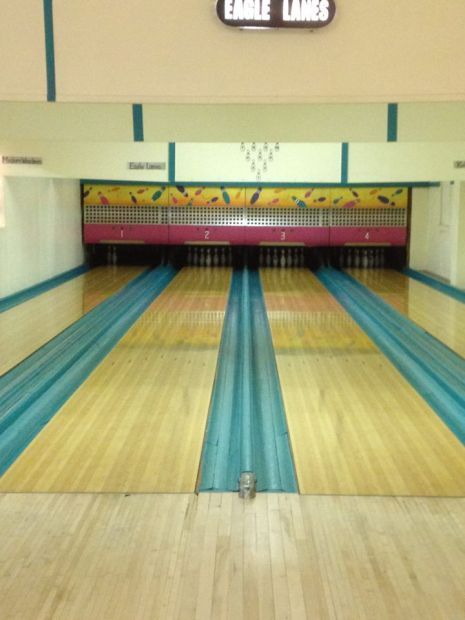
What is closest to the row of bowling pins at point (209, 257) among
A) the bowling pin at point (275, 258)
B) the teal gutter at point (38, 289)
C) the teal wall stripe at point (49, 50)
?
the bowling pin at point (275, 258)

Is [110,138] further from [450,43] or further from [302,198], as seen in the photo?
[302,198]

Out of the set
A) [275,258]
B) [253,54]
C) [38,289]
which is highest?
[253,54]

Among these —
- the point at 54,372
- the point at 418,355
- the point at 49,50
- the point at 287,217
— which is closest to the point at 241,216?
the point at 287,217

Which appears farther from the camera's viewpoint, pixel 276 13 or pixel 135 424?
pixel 135 424

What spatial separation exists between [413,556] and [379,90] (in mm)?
1415

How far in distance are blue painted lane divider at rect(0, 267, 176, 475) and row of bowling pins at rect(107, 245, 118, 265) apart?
3517 mm

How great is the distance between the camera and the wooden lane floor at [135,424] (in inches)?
117

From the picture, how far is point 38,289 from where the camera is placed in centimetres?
816

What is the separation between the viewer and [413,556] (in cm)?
232

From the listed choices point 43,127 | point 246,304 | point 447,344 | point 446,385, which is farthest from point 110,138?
point 246,304

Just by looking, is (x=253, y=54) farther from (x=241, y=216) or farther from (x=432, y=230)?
(x=432, y=230)

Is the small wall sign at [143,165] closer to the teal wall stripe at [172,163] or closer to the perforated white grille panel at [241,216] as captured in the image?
the teal wall stripe at [172,163]

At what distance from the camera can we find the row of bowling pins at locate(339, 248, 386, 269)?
10.8 metres

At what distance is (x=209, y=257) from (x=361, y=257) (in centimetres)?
212
